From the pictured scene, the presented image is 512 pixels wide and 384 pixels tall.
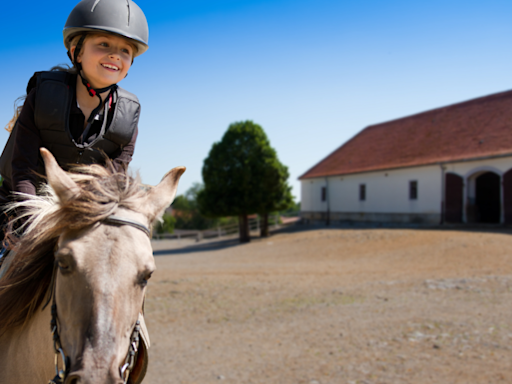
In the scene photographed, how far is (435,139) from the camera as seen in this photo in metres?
31.1

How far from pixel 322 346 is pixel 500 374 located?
275 cm

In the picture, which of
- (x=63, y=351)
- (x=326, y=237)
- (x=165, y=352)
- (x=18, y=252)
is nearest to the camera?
(x=63, y=351)

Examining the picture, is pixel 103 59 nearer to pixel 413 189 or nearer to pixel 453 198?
pixel 453 198

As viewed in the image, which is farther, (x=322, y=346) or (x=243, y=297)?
(x=243, y=297)

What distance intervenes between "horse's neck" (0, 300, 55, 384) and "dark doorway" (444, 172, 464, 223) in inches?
1132

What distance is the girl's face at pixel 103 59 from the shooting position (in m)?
2.17

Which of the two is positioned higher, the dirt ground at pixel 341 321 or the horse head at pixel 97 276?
the horse head at pixel 97 276

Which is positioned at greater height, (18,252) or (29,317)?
(18,252)

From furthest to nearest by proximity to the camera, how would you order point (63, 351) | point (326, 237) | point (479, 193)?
point (479, 193)
point (326, 237)
point (63, 351)

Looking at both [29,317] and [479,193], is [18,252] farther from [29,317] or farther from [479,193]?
[479,193]

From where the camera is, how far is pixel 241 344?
7.52 meters

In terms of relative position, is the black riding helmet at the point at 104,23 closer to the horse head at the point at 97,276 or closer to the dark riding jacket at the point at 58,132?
the dark riding jacket at the point at 58,132

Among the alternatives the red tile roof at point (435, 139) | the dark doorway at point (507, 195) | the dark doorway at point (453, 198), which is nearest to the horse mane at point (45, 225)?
the dark doorway at point (507, 195)

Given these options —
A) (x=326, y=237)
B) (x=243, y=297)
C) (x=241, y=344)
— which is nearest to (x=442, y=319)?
(x=241, y=344)
